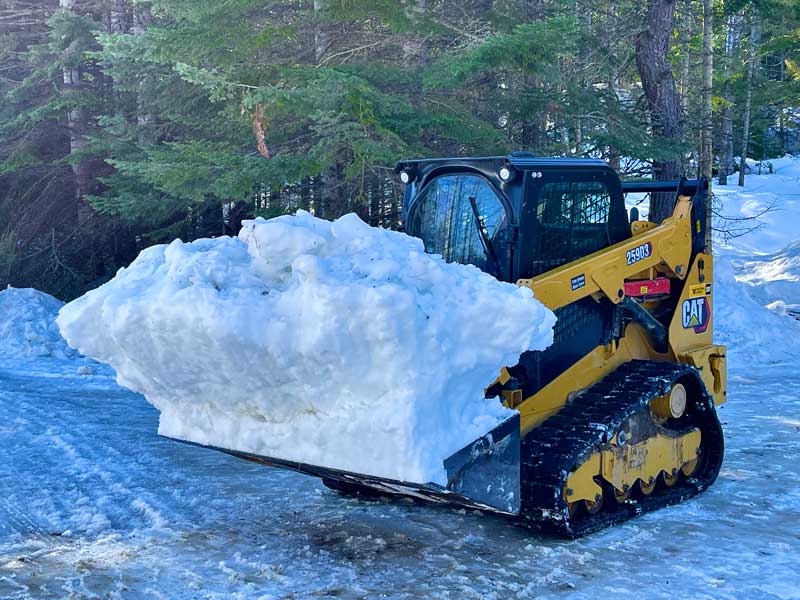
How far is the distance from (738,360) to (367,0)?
652cm

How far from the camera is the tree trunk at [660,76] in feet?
45.8

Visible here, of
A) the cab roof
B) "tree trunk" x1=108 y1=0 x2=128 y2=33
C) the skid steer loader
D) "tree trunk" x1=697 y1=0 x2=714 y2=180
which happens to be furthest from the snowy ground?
"tree trunk" x1=108 y1=0 x2=128 y2=33

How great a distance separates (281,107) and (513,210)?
5206mm

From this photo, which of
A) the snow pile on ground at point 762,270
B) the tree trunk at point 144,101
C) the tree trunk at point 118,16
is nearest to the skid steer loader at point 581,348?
the snow pile on ground at point 762,270

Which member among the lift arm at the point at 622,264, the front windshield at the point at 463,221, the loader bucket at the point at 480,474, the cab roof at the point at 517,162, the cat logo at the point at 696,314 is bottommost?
the loader bucket at the point at 480,474

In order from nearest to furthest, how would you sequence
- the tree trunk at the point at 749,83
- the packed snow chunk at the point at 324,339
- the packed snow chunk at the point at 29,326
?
the packed snow chunk at the point at 324,339, the packed snow chunk at the point at 29,326, the tree trunk at the point at 749,83

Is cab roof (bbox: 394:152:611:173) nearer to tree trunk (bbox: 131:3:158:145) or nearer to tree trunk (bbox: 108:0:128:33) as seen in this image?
tree trunk (bbox: 131:3:158:145)

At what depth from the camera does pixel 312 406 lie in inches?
184

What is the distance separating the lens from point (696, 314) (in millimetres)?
7250

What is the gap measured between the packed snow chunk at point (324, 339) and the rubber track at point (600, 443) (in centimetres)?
71

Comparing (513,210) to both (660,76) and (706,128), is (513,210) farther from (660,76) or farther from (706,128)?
(706,128)

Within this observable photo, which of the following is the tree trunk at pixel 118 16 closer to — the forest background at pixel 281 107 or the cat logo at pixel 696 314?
the forest background at pixel 281 107

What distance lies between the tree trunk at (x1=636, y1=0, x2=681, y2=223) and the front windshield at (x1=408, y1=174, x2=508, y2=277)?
851 cm

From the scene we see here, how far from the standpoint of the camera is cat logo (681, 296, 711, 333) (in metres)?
7.12
